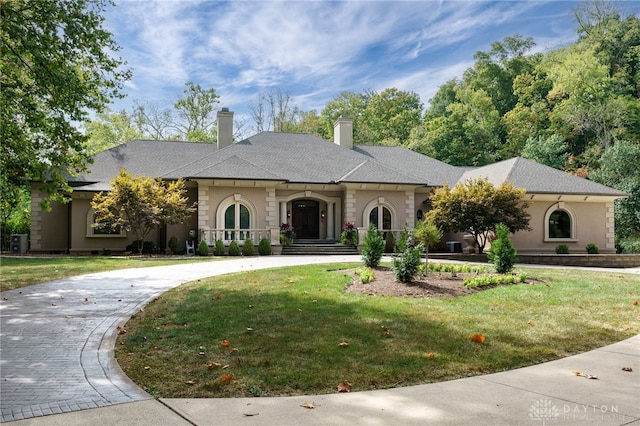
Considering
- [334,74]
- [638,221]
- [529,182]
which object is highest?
[334,74]

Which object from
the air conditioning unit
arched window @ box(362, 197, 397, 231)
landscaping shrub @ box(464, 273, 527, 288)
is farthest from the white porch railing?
landscaping shrub @ box(464, 273, 527, 288)

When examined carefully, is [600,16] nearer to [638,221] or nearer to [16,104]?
[638,221]

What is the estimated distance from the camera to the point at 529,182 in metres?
23.3

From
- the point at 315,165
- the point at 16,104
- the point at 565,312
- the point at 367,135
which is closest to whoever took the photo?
the point at 565,312

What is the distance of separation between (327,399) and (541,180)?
2334cm

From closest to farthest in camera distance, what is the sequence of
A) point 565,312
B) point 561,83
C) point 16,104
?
point 565,312
point 16,104
point 561,83

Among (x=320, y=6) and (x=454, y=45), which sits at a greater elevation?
(x=454, y=45)

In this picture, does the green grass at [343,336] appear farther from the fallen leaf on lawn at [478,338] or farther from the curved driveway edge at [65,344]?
the curved driveway edge at [65,344]

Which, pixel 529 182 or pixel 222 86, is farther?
pixel 222 86

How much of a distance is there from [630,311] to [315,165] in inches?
798

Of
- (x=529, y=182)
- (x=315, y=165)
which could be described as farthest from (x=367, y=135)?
(x=529, y=182)

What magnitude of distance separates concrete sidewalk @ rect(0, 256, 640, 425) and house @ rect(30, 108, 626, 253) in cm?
1718

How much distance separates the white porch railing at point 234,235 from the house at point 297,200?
0.16 feet

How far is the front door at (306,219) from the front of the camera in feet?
85.6
